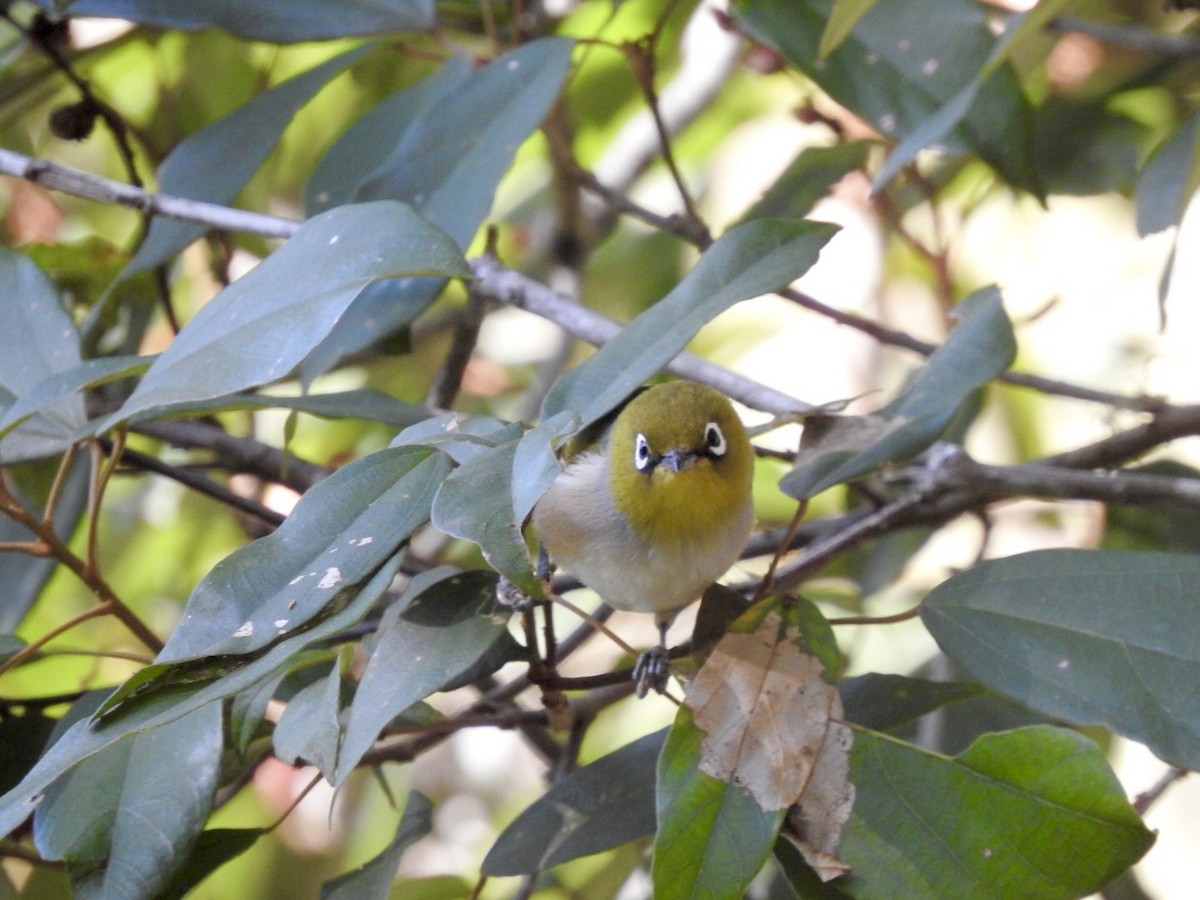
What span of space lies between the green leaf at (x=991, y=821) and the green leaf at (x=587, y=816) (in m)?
0.23

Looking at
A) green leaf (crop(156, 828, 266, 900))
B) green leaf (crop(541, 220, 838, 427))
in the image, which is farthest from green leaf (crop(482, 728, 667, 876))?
green leaf (crop(541, 220, 838, 427))

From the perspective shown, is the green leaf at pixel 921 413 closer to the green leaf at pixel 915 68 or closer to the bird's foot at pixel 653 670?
the bird's foot at pixel 653 670

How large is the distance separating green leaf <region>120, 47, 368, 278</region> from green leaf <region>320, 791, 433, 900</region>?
800 mm

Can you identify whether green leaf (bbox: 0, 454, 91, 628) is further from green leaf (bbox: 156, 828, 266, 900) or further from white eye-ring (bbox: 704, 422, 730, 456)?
white eye-ring (bbox: 704, 422, 730, 456)

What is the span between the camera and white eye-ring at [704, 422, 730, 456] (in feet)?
4.60

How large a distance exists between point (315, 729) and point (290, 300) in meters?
0.36

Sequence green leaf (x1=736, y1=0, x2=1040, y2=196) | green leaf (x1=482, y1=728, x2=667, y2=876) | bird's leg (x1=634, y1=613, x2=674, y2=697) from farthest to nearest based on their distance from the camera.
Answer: green leaf (x1=736, y1=0, x2=1040, y2=196) < bird's leg (x1=634, y1=613, x2=674, y2=697) < green leaf (x1=482, y1=728, x2=667, y2=876)

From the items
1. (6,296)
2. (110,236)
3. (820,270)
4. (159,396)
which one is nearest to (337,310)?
(159,396)

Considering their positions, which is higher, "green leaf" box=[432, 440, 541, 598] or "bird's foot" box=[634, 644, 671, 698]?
"green leaf" box=[432, 440, 541, 598]

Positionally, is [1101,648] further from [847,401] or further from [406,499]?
[406,499]

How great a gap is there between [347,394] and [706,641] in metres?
0.50

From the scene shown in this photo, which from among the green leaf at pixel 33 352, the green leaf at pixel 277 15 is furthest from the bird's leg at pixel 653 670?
the green leaf at pixel 277 15

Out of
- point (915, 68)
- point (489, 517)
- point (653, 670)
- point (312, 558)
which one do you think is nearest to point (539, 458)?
point (489, 517)

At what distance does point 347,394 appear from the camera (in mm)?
1319
